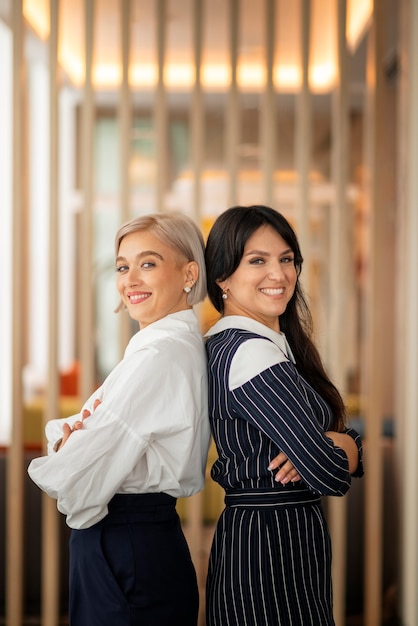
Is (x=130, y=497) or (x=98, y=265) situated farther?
(x=98, y=265)

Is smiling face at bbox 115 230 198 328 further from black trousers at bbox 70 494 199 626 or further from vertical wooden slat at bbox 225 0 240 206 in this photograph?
vertical wooden slat at bbox 225 0 240 206

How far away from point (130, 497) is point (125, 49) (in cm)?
188

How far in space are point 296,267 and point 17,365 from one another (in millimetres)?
1499

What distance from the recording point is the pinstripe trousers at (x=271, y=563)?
1542mm

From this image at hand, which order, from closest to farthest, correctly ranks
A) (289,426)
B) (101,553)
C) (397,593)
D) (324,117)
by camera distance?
(289,426) → (101,553) → (397,593) → (324,117)

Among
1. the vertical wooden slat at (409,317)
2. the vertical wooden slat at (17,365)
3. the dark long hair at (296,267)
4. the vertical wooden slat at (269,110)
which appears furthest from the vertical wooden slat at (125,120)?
the dark long hair at (296,267)

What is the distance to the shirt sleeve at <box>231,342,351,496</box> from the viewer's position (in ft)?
4.80

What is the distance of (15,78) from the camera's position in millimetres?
2881

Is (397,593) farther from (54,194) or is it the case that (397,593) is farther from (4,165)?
(4,165)

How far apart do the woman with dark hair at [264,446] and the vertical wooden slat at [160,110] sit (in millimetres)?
1282

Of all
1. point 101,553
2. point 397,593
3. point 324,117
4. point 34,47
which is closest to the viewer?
point 101,553

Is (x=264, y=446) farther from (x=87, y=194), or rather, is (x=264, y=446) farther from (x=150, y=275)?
(x=87, y=194)

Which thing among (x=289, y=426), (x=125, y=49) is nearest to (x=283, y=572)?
(x=289, y=426)

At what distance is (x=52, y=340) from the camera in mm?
2900
